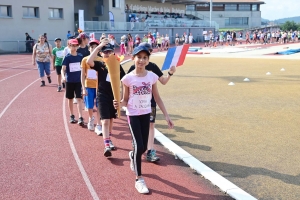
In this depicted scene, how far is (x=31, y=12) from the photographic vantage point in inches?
1452

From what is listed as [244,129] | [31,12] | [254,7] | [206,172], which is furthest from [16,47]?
[254,7]

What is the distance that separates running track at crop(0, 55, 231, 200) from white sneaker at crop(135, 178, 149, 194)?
6 cm

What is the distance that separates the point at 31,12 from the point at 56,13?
3130mm

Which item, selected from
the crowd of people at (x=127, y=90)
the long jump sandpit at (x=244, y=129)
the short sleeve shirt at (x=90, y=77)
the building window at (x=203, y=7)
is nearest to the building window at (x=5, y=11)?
the long jump sandpit at (x=244, y=129)

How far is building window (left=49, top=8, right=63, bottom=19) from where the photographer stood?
38631 millimetres

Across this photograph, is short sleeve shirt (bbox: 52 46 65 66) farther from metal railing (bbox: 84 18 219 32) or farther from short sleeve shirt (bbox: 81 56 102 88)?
metal railing (bbox: 84 18 219 32)

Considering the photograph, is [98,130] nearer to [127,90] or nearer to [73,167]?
[73,167]

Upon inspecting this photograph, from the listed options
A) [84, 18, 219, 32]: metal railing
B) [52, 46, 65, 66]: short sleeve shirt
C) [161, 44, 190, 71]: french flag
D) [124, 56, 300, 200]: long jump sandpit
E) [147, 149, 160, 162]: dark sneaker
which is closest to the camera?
[124, 56, 300, 200]: long jump sandpit

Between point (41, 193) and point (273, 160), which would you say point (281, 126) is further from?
point (41, 193)

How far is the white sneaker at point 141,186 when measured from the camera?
465 cm

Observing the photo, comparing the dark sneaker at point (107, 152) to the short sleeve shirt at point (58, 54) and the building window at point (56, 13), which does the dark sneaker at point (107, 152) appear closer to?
the short sleeve shirt at point (58, 54)

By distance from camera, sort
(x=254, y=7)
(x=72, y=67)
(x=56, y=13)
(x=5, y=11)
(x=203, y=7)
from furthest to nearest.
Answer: (x=254, y=7) < (x=203, y=7) < (x=56, y=13) < (x=5, y=11) < (x=72, y=67)

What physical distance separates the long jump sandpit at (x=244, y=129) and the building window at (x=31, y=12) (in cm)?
2726

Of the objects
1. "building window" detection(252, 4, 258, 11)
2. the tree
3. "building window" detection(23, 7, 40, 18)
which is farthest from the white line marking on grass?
"building window" detection(252, 4, 258, 11)
